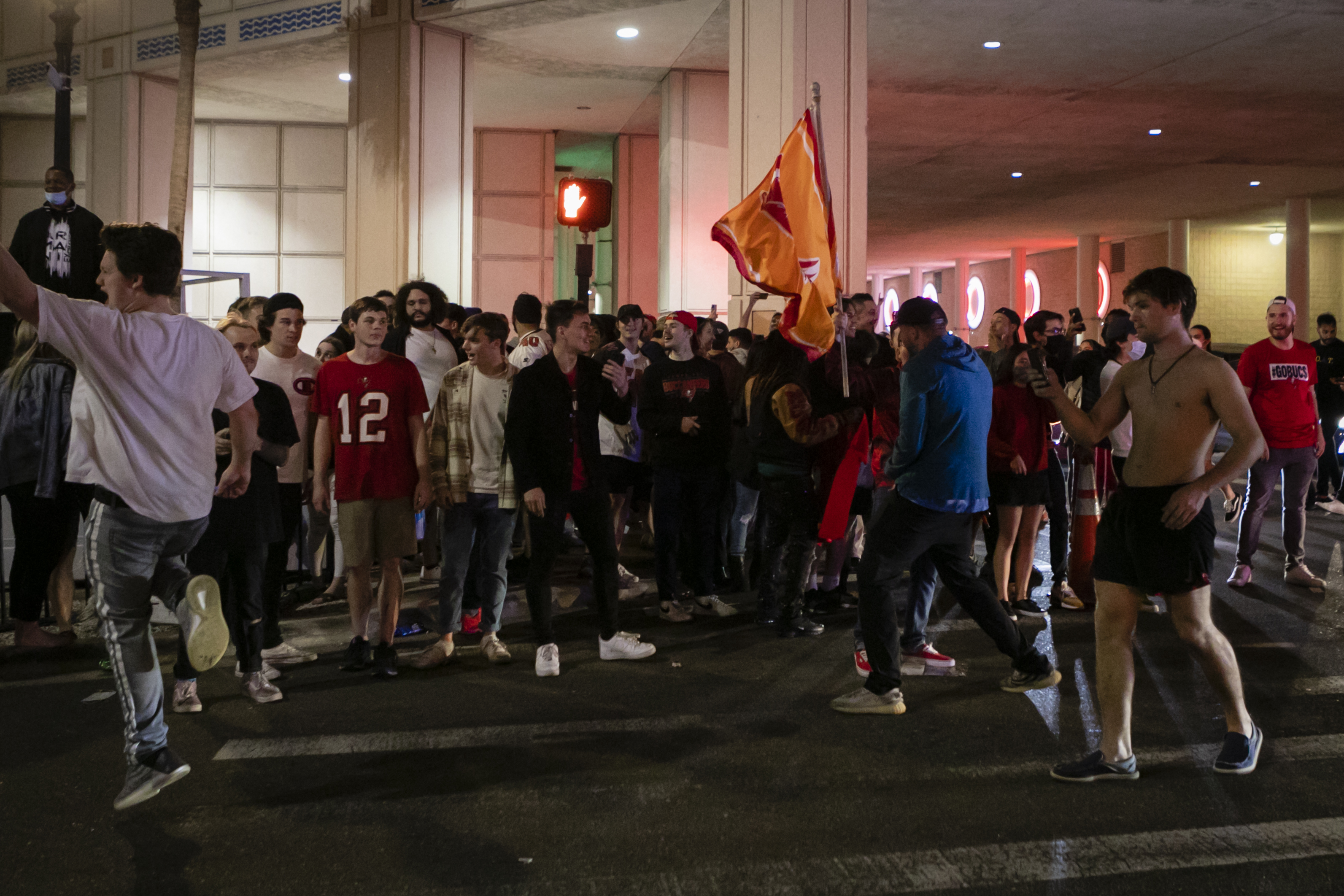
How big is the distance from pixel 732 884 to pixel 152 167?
16.4 m

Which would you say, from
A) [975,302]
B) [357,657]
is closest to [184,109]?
[357,657]

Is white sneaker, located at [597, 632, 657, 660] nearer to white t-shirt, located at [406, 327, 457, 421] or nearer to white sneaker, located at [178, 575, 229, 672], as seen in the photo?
white t-shirt, located at [406, 327, 457, 421]

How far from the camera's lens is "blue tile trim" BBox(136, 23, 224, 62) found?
1572 centimetres

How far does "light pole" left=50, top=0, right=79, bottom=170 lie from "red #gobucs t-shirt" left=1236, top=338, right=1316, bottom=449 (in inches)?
416

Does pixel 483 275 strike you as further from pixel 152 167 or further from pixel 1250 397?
pixel 1250 397

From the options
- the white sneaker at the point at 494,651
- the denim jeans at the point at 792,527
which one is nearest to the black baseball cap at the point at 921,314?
the denim jeans at the point at 792,527

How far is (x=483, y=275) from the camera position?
65.1 feet

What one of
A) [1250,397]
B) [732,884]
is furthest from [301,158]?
[732,884]

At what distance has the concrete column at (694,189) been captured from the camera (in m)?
15.0

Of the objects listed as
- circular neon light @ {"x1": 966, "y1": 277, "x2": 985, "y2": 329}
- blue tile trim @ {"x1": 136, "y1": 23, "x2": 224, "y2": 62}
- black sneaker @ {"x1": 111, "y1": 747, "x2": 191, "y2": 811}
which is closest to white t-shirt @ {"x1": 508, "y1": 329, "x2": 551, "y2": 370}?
black sneaker @ {"x1": 111, "y1": 747, "x2": 191, "y2": 811}

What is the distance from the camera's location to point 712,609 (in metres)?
7.68

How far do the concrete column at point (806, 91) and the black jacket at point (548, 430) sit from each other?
614 cm

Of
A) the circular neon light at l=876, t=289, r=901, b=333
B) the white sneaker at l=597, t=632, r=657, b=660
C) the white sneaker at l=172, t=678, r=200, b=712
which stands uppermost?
the circular neon light at l=876, t=289, r=901, b=333

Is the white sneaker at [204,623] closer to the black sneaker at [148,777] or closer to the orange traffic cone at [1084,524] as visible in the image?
the black sneaker at [148,777]
